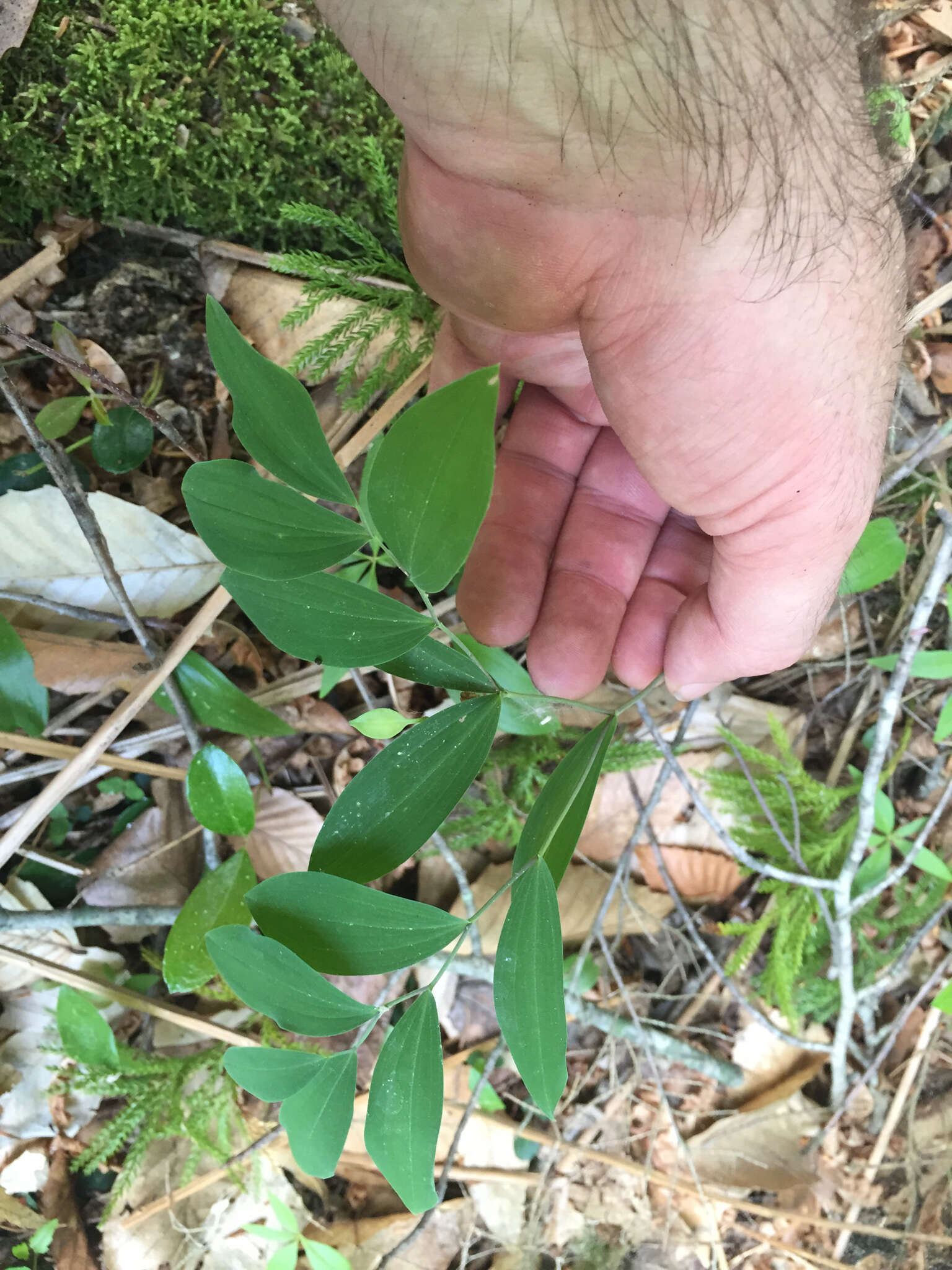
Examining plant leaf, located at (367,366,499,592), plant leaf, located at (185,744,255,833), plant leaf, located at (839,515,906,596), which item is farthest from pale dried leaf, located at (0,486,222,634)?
plant leaf, located at (839,515,906,596)

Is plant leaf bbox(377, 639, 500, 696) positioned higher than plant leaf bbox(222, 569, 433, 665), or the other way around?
plant leaf bbox(222, 569, 433, 665)

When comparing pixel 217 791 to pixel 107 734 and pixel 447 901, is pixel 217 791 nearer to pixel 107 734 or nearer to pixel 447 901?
pixel 107 734

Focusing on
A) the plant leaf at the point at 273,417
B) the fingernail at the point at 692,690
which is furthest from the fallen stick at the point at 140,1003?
the plant leaf at the point at 273,417

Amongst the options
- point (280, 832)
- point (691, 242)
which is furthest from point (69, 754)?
point (691, 242)

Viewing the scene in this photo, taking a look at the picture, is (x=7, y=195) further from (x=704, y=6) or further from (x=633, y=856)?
(x=633, y=856)

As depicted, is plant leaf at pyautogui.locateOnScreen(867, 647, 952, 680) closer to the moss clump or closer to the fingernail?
the fingernail

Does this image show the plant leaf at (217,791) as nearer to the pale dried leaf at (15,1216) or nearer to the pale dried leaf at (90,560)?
the pale dried leaf at (90,560)

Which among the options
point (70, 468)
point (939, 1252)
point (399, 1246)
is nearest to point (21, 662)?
point (70, 468)
